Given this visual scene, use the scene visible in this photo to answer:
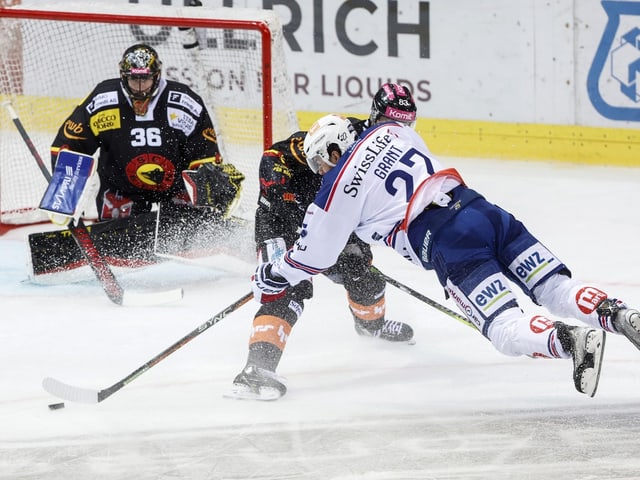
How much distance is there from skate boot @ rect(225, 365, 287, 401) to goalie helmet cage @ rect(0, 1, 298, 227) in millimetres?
1585

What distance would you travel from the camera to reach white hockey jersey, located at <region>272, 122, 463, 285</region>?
11.5 ft

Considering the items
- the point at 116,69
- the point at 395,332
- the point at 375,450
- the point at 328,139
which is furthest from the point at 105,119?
the point at 375,450

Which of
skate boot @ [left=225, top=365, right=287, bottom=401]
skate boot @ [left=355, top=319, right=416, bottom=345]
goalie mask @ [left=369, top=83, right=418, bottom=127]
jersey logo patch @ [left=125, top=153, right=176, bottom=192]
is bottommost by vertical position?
skate boot @ [left=355, top=319, right=416, bottom=345]

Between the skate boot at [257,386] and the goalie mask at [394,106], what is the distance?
1.02 m

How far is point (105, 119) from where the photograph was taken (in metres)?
5.09

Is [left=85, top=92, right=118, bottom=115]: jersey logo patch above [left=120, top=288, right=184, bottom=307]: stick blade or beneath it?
above

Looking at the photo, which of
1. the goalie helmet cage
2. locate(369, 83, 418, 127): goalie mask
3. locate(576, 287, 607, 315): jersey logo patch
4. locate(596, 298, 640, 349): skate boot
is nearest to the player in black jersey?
the goalie helmet cage

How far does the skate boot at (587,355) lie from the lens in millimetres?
3133

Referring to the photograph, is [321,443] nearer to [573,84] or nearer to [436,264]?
[436,264]

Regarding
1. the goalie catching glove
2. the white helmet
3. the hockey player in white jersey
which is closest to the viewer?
the hockey player in white jersey

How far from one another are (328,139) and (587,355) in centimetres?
101

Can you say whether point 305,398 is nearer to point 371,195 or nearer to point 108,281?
point 371,195

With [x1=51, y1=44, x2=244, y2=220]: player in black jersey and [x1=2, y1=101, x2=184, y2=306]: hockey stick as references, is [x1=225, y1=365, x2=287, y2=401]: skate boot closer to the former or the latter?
[x1=2, y1=101, x2=184, y2=306]: hockey stick

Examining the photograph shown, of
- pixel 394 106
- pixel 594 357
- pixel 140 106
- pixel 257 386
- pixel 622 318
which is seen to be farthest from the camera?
pixel 140 106
